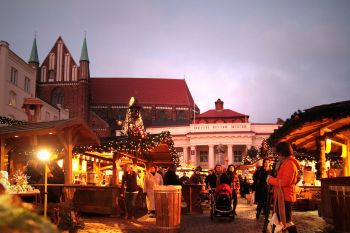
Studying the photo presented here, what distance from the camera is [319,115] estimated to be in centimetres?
1039

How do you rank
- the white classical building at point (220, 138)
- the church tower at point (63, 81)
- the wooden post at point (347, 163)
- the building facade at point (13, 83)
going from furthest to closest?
the church tower at point (63, 81) → the white classical building at point (220, 138) → the building facade at point (13, 83) → the wooden post at point (347, 163)

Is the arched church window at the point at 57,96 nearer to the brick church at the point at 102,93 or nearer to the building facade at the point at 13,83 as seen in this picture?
the brick church at the point at 102,93

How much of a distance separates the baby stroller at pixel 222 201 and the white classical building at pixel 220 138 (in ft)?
143

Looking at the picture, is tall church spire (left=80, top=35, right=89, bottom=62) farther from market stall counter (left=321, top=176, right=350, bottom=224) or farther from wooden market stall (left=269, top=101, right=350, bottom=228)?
market stall counter (left=321, top=176, right=350, bottom=224)

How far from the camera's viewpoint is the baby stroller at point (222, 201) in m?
12.0

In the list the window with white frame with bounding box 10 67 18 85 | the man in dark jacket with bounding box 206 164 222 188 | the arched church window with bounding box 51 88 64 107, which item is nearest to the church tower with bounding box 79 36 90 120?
the arched church window with bounding box 51 88 64 107

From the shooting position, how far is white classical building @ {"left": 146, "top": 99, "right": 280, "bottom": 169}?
57.5 metres

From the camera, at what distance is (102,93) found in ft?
247

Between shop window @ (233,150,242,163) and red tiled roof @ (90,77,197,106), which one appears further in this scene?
red tiled roof @ (90,77,197,106)

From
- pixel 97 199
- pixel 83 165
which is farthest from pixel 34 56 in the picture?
pixel 97 199

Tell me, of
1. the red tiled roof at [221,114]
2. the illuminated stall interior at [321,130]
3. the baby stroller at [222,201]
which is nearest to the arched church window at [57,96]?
the red tiled roof at [221,114]

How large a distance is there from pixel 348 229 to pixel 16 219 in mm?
7800

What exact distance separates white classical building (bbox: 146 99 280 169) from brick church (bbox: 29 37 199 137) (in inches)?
347

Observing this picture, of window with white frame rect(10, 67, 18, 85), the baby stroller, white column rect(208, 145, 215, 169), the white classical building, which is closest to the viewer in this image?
the baby stroller
